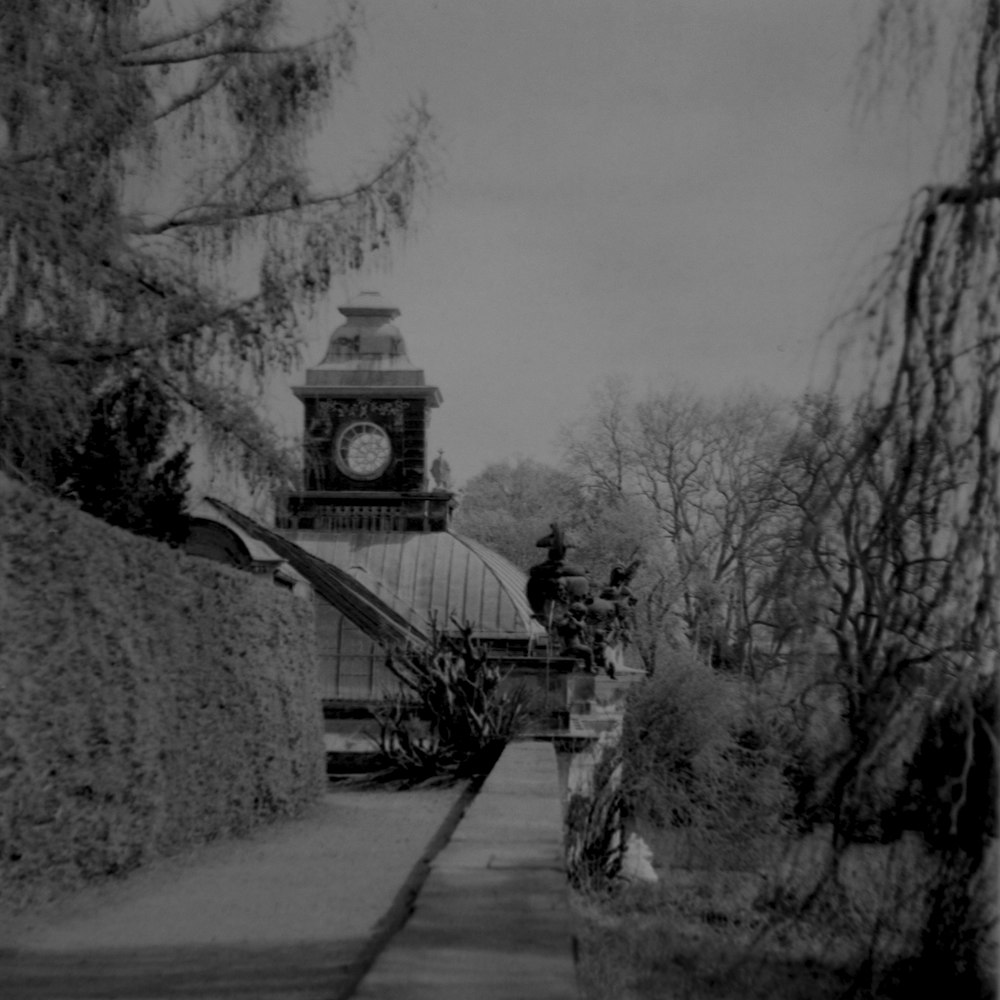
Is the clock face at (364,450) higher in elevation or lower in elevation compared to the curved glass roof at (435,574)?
higher

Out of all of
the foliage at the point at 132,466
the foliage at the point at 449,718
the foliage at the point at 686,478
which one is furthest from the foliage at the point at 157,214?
the foliage at the point at 686,478

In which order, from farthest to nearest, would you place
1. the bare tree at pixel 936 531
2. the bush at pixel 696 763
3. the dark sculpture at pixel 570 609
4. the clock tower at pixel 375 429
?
1. the clock tower at pixel 375 429
2. the bush at pixel 696 763
3. the dark sculpture at pixel 570 609
4. the bare tree at pixel 936 531

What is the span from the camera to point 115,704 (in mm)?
7047

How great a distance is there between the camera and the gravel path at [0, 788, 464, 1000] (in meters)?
4.70

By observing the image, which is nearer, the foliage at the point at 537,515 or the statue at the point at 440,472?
the foliage at the point at 537,515

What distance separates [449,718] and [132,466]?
4.15 metres

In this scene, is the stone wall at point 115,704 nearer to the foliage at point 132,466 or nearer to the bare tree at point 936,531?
the foliage at point 132,466

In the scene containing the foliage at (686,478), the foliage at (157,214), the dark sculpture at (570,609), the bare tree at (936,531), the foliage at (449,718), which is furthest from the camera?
the foliage at (686,478)

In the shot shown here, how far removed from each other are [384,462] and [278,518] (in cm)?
3626

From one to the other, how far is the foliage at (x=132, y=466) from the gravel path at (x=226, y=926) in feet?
13.1

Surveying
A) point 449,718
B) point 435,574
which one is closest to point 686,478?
point 435,574

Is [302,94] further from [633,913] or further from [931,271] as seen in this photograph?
[931,271]

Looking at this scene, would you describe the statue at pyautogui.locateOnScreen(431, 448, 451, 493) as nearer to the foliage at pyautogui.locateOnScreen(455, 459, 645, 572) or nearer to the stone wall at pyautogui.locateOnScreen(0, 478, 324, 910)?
the foliage at pyautogui.locateOnScreen(455, 459, 645, 572)

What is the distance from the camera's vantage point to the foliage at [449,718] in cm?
1338
